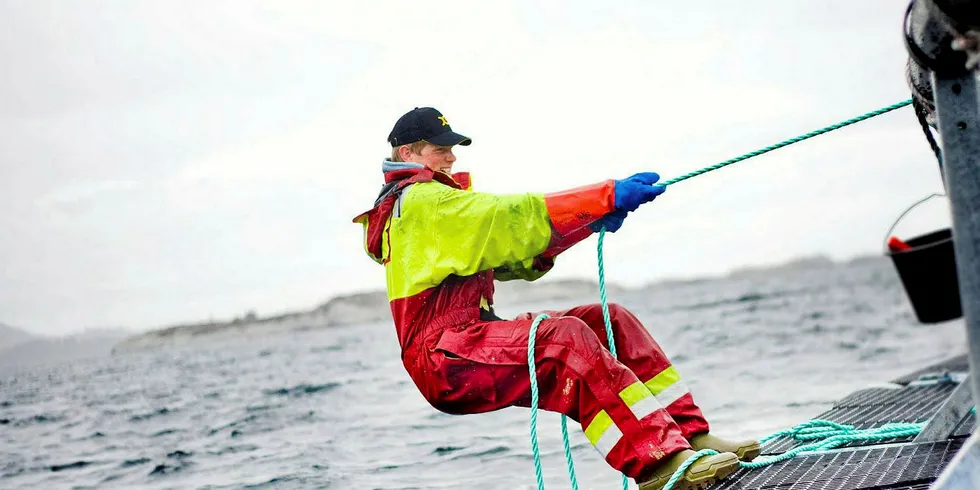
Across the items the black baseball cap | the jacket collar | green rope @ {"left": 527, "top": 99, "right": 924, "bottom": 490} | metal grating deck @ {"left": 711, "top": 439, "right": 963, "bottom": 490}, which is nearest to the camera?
metal grating deck @ {"left": 711, "top": 439, "right": 963, "bottom": 490}

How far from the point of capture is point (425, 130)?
15.0 feet

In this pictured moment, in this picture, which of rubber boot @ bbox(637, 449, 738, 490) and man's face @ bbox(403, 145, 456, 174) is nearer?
rubber boot @ bbox(637, 449, 738, 490)

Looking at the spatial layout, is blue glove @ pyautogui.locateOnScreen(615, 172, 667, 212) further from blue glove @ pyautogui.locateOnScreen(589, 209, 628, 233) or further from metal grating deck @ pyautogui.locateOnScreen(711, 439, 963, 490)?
metal grating deck @ pyautogui.locateOnScreen(711, 439, 963, 490)

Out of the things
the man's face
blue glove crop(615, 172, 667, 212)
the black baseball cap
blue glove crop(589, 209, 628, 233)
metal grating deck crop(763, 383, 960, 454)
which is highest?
the black baseball cap

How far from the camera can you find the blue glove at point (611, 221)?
3.96m

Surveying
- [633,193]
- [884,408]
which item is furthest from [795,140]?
[884,408]

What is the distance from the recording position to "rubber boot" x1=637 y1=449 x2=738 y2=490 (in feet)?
12.3

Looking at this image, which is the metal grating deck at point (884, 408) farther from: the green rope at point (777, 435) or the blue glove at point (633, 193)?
the blue glove at point (633, 193)

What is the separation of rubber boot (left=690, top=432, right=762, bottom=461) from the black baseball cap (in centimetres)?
186

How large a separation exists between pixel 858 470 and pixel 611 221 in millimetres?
1534

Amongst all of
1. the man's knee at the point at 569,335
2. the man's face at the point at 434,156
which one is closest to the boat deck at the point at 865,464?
the man's knee at the point at 569,335

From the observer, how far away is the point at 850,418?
5.86m

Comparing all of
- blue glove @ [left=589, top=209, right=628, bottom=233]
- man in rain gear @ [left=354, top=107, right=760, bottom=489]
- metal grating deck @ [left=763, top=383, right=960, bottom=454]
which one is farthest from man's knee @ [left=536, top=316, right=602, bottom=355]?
metal grating deck @ [left=763, top=383, right=960, bottom=454]

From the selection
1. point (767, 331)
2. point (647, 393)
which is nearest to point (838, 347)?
point (767, 331)
